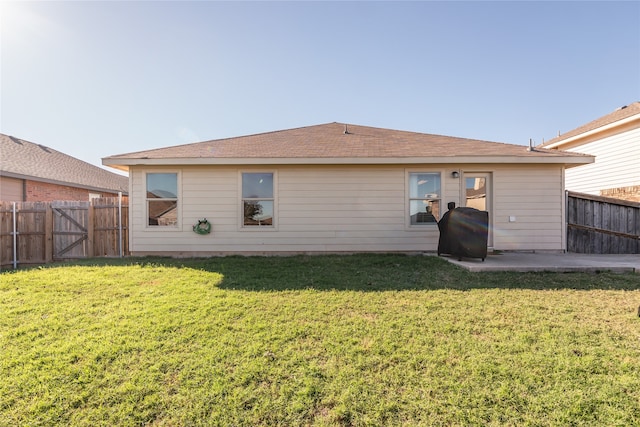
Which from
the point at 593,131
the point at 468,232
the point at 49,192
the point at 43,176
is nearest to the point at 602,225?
the point at 468,232

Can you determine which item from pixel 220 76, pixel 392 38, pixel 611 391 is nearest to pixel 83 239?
pixel 220 76

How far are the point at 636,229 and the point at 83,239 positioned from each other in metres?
15.0

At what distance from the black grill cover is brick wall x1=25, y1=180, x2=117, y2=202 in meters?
15.1

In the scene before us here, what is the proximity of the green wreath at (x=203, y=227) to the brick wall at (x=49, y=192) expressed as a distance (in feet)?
29.6

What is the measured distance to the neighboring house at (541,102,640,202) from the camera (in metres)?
8.95

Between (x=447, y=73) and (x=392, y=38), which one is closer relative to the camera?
(x=392, y=38)

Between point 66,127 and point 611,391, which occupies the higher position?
point 66,127

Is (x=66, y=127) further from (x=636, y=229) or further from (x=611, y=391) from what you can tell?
(x=636, y=229)

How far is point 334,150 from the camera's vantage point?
7.18 metres

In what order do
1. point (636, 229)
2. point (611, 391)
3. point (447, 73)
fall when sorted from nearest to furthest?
point (611, 391), point (636, 229), point (447, 73)

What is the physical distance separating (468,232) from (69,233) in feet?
33.2

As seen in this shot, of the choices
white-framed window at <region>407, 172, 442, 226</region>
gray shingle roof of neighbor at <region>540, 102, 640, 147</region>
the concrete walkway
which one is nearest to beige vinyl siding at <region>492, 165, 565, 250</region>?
the concrete walkway

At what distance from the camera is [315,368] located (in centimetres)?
217

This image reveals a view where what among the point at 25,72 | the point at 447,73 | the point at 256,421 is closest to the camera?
the point at 256,421
